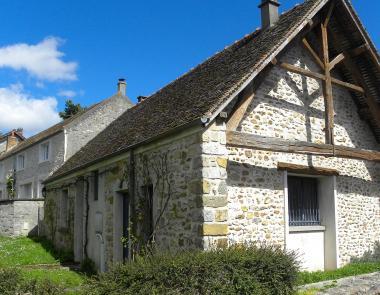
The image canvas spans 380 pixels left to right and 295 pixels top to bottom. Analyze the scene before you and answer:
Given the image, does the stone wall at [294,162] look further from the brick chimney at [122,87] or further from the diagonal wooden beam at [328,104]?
the brick chimney at [122,87]

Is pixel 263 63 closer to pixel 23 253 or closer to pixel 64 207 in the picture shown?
pixel 64 207

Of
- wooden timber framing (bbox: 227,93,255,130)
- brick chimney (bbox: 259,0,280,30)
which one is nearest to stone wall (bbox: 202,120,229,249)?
wooden timber framing (bbox: 227,93,255,130)

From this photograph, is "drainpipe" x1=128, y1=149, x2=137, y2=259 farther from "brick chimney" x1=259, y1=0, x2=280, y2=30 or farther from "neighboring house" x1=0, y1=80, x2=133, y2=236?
"neighboring house" x1=0, y1=80, x2=133, y2=236

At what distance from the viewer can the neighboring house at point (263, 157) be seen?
27.2 feet

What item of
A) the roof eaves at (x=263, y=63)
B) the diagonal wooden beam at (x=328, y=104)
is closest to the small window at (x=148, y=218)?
the roof eaves at (x=263, y=63)

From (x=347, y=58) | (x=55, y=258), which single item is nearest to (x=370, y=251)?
(x=347, y=58)

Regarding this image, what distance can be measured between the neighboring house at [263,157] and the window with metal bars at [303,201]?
0.03 m

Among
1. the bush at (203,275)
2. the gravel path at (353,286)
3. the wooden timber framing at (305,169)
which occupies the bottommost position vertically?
the gravel path at (353,286)

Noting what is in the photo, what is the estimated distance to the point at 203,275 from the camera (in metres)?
5.89

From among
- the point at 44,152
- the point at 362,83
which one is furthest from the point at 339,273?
the point at 44,152

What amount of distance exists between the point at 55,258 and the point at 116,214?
4306mm

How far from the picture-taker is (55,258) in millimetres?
14227

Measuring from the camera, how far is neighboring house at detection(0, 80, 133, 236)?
1964 centimetres

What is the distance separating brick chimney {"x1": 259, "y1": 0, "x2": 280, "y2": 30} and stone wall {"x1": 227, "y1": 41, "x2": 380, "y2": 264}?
1083mm
